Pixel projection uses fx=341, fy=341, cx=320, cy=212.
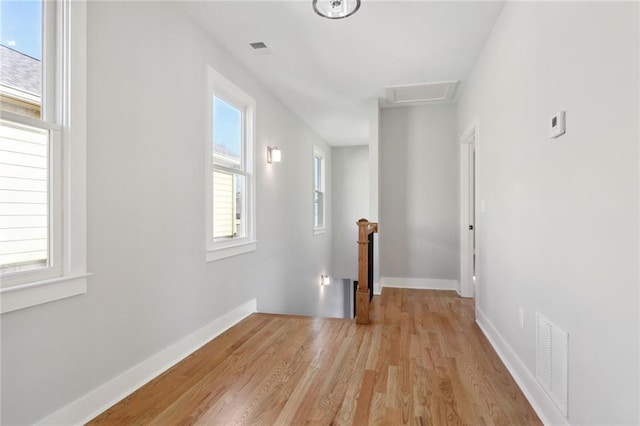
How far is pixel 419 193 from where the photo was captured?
4879 millimetres

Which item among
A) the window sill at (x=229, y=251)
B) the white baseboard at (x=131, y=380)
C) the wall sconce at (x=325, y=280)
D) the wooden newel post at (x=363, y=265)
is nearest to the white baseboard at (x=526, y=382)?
the wooden newel post at (x=363, y=265)

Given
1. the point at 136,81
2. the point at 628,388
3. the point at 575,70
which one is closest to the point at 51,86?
the point at 136,81

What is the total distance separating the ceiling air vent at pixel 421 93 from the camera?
402cm

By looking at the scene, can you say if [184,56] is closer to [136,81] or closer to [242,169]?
[136,81]

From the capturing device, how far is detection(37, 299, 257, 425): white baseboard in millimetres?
1709

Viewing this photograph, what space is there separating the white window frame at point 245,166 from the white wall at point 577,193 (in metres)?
2.35

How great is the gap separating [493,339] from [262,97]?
3.43m

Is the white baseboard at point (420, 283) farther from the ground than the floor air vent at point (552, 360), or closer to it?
closer to it

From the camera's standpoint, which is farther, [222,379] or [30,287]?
[222,379]

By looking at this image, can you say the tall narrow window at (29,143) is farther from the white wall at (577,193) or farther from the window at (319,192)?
the window at (319,192)

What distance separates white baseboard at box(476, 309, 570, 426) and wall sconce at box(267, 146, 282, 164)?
2.96 metres

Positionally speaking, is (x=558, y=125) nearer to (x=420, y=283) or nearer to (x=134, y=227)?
(x=134, y=227)

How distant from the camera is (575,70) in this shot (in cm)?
146

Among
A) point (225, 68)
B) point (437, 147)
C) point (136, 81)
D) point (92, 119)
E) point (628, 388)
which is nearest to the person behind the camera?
point (628, 388)
